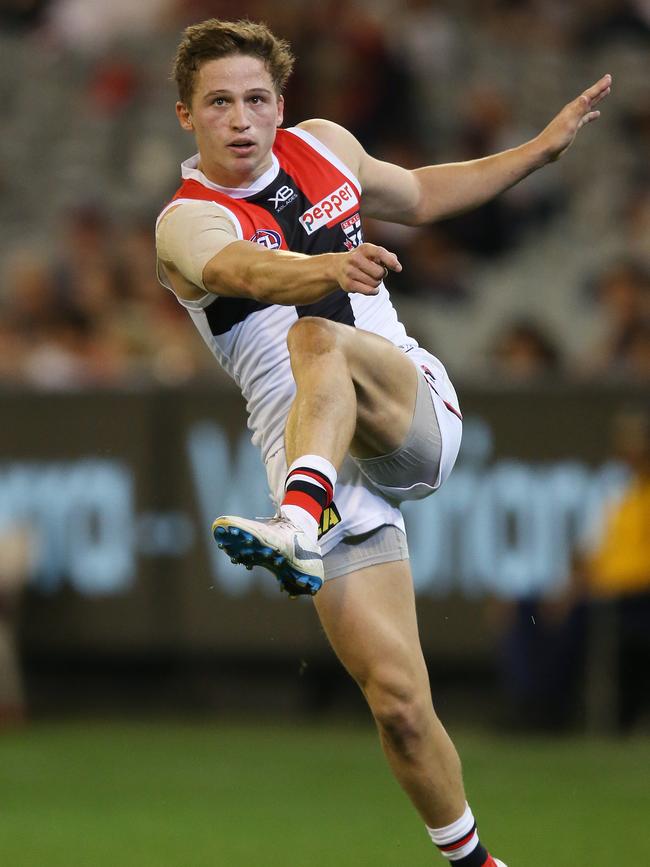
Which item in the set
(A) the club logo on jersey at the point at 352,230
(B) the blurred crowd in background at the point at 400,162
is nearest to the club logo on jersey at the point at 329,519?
(A) the club logo on jersey at the point at 352,230

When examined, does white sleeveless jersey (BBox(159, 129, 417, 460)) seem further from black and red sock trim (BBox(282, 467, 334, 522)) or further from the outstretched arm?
black and red sock trim (BBox(282, 467, 334, 522))

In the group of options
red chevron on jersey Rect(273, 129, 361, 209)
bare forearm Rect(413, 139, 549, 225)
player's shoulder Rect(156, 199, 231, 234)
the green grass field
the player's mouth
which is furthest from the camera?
the green grass field

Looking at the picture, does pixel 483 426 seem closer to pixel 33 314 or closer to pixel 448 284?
pixel 448 284

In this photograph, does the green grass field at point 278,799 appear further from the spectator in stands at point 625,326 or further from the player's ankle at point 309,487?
the player's ankle at point 309,487

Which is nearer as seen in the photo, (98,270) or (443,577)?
(443,577)

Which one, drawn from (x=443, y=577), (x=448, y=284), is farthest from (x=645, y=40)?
(x=443, y=577)

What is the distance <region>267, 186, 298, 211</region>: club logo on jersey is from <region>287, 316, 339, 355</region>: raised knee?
1.85 ft

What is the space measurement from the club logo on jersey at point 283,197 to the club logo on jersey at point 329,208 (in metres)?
0.06

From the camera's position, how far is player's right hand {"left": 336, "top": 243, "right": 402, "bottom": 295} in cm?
436

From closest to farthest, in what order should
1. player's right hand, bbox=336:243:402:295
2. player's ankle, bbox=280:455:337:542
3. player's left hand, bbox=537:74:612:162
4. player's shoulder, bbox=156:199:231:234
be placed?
player's right hand, bbox=336:243:402:295, player's ankle, bbox=280:455:337:542, player's shoulder, bbox=156:199:231:234, player's left hand, bbox=537:74:612:162

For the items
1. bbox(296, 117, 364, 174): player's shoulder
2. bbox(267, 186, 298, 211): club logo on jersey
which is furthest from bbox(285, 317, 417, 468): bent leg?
bbox(296, 117, 364, 174): player's shoulder

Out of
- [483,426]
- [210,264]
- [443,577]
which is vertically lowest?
[443,577]

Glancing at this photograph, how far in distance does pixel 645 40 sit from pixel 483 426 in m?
4.33

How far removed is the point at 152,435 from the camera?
11.1 m
